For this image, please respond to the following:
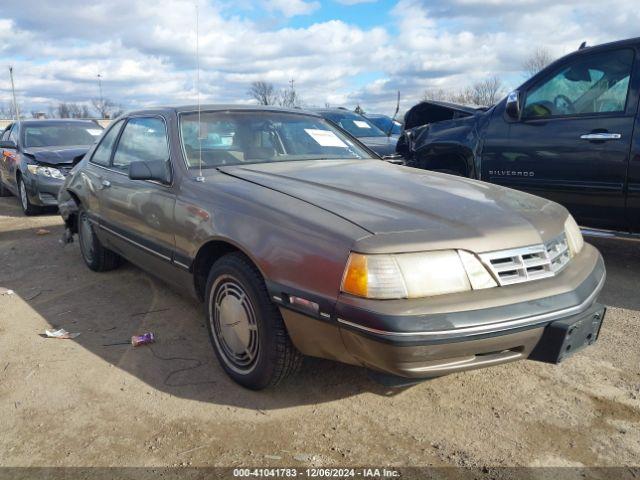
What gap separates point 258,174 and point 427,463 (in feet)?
5.91

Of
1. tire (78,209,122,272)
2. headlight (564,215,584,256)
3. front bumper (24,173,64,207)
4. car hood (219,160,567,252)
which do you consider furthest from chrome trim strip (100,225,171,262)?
front bumper (24,173,64,207)

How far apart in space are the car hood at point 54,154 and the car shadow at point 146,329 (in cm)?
256

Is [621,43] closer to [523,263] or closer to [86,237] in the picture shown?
[523,263]

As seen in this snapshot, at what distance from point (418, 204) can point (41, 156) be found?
732 centimetres

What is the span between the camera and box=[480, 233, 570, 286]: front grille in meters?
2.21

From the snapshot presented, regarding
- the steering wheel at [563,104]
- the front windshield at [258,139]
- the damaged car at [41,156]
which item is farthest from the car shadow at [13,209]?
the steering wheel at [563,104]

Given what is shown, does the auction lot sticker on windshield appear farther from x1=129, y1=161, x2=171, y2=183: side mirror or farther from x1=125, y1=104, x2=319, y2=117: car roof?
x1=129, y1=161, x2=171, y2=183: side mirror

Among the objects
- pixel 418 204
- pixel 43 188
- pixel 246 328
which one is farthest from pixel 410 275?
pixel 43 188

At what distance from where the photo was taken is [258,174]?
3.09 meters

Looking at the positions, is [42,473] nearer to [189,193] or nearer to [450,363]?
[189,193]

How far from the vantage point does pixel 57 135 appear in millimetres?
9008

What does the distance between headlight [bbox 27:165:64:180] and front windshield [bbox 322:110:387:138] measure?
14.7ft

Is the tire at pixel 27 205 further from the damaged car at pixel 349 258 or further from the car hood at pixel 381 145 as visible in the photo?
the damaged car at pixel 349 258

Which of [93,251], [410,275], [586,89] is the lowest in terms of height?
[93,251]
